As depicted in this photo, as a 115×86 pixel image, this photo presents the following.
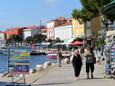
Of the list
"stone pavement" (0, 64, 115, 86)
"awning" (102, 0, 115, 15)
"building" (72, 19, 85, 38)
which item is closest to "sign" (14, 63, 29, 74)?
"stone pavement" (0, 64, 115, 86)

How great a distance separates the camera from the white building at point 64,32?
164m

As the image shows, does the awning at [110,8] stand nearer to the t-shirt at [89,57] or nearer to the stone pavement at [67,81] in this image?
the stone pavement at [67,81]

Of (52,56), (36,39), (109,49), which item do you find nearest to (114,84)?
(109,49)

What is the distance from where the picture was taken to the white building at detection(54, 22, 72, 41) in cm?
16350

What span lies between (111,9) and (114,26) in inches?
1013

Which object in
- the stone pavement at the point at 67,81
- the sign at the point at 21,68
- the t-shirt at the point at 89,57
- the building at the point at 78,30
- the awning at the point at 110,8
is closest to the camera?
the awning at the point at 110,8

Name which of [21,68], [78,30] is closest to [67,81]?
[21,68]

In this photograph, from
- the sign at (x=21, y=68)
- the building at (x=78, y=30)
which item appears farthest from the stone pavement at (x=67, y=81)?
the building at (x=78, y=30)

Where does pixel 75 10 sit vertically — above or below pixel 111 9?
above

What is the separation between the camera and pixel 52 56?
83.4 m

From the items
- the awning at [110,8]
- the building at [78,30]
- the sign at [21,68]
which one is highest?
the building at [78,30]

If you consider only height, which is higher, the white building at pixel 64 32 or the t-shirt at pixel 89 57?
the white building at pixel 64 32

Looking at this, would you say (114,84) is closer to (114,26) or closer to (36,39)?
(114,26)

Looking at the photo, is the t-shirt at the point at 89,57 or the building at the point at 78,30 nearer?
the t-shirt at the point at 89,57
